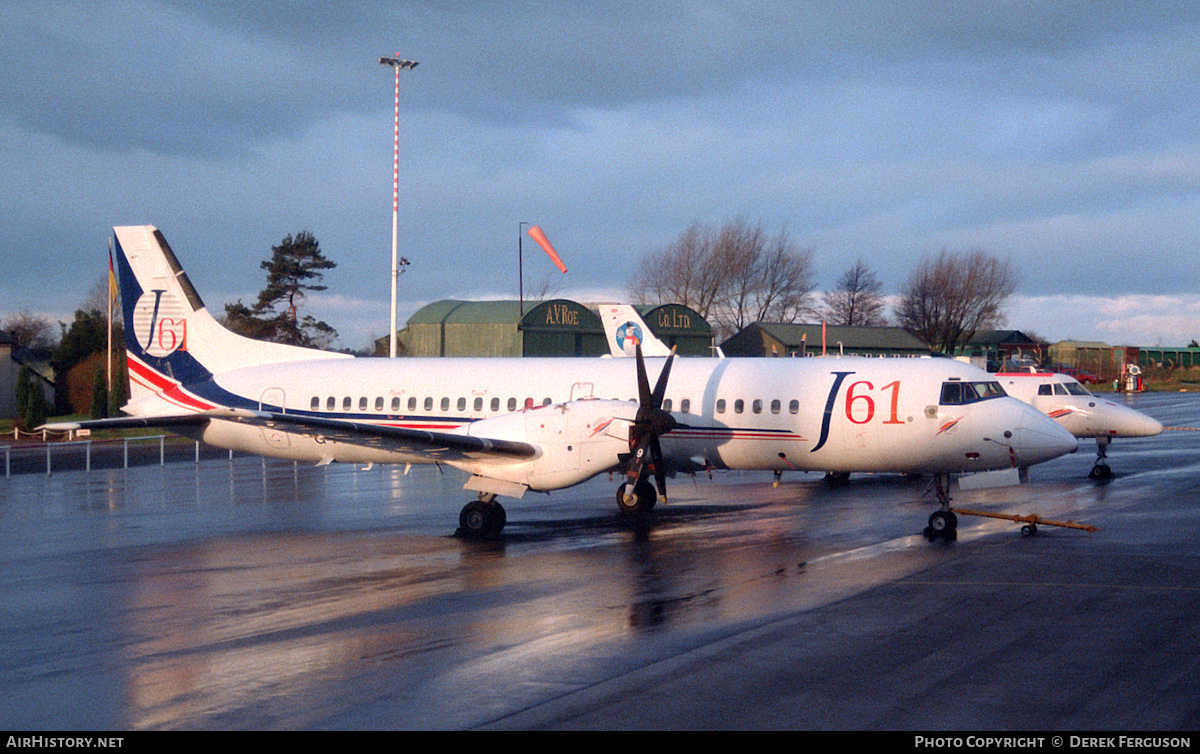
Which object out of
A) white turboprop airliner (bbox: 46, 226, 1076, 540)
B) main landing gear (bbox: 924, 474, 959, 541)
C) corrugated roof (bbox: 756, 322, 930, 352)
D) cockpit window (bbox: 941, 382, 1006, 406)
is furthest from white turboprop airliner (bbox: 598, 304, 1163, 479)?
corrugated roof (bbox: 756, 322, 930, 352)

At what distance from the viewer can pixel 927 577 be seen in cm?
1402

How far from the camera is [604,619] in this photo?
11805 mm

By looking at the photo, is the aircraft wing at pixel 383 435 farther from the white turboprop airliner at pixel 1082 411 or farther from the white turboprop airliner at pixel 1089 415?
the white turboprop airliner at pixel 1089 415

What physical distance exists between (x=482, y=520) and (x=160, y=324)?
10336mm

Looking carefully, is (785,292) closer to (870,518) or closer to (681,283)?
(681,283)

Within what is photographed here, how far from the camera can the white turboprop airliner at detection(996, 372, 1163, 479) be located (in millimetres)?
27688

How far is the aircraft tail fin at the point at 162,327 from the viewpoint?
23469 millimetres

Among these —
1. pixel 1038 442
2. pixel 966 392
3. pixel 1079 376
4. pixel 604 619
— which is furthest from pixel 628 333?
pixel 1079 376

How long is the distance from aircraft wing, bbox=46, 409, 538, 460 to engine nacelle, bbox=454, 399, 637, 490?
0.23 m

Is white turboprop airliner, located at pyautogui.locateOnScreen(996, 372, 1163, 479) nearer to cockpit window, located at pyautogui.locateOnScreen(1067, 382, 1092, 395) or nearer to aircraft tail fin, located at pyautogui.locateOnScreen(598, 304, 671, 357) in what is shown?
cockpit window, located at pyautogui.locateOnScreen(1067, 382, 1092, 395)

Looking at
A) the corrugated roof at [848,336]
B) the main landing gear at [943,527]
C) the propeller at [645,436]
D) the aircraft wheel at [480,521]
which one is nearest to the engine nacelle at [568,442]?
the propeller at [645,436]

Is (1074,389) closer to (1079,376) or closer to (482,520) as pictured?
(482,520)

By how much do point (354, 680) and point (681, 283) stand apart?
78.2m

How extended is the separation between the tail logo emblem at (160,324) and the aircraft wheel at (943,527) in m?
17.0
